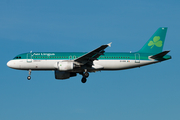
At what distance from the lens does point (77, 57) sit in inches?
2024

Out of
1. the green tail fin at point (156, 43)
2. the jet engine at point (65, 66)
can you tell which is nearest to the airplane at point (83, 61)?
the jet engine at point (65, 66)

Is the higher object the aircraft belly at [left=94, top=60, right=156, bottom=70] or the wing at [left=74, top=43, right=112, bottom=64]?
the wing at [left=74, top=43, right=112, bottom=64]

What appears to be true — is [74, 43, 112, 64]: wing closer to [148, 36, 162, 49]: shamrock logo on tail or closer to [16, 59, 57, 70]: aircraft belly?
[16, 59, 57, 70]: aircraft belly

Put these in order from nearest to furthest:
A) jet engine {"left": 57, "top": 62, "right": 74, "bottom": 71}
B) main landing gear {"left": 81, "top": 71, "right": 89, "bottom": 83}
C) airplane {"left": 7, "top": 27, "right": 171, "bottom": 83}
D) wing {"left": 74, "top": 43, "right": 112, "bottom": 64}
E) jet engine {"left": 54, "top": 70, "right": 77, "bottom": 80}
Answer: wing {"left": 74, "top": 43, "right": 112, "bottom": 64}, jet engine {"left": 57, "top": 62, "right": 74, "bottom": 71}, airplane {"left": 7, "top": 27, "right": 171, "bottom": 83}, main landing gear {"left": 81, "top": 71, "right": 89, "bottom": 83}, jet engine {"left": 54, "top": 70, "right": 77, "bottom": 80}

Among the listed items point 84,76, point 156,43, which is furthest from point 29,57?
point 156,43

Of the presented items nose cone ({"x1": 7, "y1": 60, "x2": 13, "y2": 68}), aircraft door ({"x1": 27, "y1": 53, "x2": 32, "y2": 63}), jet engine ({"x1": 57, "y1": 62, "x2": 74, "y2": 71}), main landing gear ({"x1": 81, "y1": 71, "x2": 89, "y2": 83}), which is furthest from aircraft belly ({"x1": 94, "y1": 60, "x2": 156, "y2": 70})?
nose cone ({"x1": 7, "y1": 60, "x2": 13, "y2": 68})

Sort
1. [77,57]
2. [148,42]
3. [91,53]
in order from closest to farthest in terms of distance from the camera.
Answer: [91,53] → [77,57] → [148,42]

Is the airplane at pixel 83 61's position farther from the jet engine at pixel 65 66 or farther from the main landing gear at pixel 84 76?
the jet engine at pixel 65 66

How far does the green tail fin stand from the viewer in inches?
2135

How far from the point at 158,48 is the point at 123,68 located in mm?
6712

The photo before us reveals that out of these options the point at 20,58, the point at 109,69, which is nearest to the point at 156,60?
the point at 109,69

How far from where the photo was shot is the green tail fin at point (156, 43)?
54.2 m

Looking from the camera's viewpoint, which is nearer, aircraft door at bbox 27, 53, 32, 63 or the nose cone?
aircraft door at bbox 27, 53, 32, 63

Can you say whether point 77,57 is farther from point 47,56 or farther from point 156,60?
point 156,60
